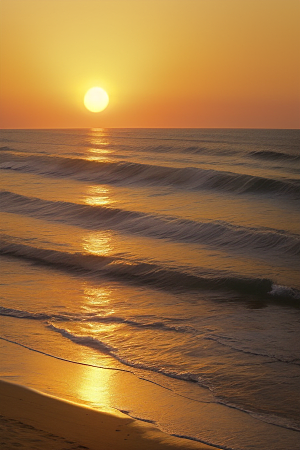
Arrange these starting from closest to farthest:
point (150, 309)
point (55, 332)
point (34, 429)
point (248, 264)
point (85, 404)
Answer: point (34, 429), point (85, 404), point (55, 332), point (150, 309), point (248, 264)

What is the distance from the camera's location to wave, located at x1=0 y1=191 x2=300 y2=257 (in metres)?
15.7

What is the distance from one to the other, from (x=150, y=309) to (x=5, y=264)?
16.0ft

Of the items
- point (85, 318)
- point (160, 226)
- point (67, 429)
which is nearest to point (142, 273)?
point (85, 318)

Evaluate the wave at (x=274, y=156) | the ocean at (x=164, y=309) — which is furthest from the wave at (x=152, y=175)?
the wave at (x=274, y=156)

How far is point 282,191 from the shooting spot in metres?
26.2

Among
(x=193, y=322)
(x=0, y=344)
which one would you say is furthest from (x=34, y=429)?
(x=193, y=322)

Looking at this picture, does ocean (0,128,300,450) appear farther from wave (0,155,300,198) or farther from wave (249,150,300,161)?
wave (249,150,300,161)

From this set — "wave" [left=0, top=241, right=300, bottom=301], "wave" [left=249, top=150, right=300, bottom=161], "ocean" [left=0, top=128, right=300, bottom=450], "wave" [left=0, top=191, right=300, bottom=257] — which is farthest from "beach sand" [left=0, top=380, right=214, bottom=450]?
"wave" [left=249, top=150, right=300, bottom=161]

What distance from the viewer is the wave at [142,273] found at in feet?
38.8

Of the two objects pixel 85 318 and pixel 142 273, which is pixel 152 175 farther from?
pixel 85 318

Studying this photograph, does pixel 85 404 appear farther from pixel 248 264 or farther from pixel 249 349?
pixel 248 264

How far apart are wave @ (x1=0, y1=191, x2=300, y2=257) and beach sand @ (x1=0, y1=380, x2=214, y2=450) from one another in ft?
32.1

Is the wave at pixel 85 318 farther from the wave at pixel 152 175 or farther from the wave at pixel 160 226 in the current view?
the wave at pixel 152 175

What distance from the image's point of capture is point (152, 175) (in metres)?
31.8
